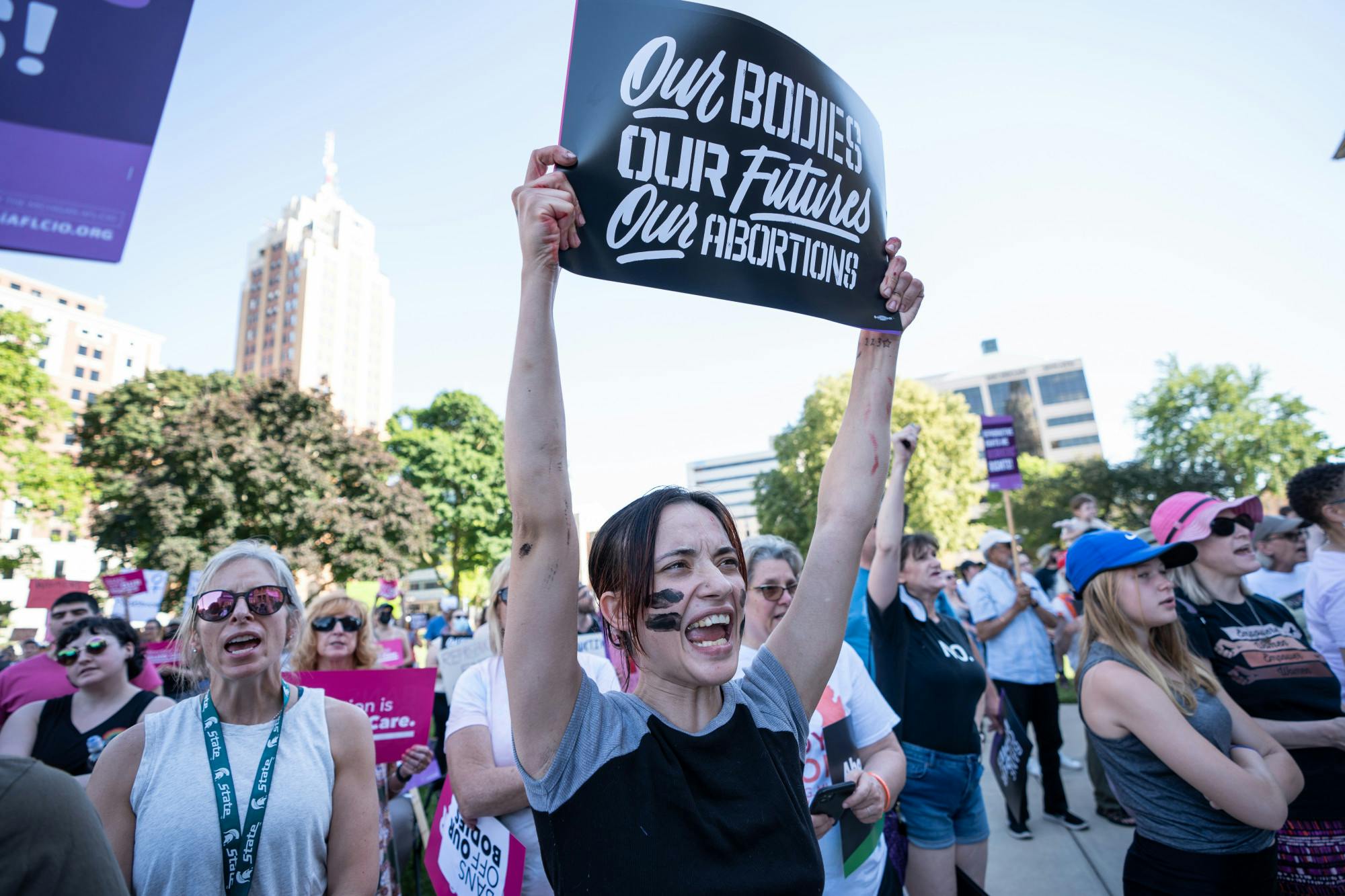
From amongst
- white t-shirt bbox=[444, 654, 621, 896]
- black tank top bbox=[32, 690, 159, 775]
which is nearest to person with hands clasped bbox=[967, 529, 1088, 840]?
white t-shirt bbox=[444, 654, 621, 896]

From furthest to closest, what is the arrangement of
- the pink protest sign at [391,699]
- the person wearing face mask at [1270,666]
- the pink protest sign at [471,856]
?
the pink protest sign at [391,699] < the person wearing face mask at [1270,666] < the pink protest sign at [471,856]

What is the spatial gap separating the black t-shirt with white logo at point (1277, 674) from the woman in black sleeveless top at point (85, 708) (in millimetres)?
5131

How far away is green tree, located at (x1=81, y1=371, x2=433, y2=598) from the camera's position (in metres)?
27.8

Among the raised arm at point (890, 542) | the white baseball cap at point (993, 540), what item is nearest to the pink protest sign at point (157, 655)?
the raised arm at point (890, 542)

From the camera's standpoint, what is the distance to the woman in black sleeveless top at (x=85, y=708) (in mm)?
3660

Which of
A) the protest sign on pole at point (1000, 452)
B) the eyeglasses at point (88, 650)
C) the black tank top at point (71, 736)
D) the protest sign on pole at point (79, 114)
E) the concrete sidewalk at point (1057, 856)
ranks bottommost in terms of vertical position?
the concrete sidewalk at point (1057, 856)

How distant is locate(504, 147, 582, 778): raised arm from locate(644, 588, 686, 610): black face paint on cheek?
0.19 meters

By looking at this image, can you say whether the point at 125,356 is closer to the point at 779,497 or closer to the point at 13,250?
the point at 779,497

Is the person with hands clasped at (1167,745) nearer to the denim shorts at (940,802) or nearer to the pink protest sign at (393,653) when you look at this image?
the denim shorts at (940,802)

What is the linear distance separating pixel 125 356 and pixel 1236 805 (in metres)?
93.4

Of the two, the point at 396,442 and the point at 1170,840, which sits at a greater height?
the point at 396,442

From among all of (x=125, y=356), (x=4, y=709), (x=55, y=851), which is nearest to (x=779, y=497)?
(x=4, y=709)

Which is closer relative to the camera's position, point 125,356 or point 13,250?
point 13,250

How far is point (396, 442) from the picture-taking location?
4125cm
